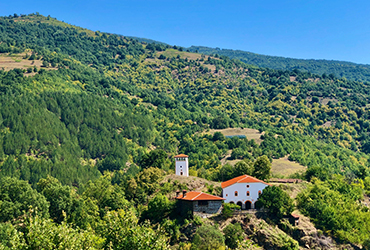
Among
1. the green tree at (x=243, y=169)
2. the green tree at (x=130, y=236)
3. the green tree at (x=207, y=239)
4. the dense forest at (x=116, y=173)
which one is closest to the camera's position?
the green tree at (x=130, y=236)

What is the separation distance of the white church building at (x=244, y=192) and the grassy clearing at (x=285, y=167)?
65.3 meters

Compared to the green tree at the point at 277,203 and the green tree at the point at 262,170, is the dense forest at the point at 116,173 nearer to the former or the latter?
the green tree at the point at 262,170

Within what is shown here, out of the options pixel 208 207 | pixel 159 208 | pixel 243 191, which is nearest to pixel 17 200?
pixel 159 208

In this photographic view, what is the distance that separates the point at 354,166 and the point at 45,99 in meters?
137

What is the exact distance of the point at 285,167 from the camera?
487 ft

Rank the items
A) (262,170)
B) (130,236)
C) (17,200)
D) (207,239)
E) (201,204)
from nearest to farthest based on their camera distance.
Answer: (130,236) → (207,239) → (201,204) → (17,200) → (262,170)

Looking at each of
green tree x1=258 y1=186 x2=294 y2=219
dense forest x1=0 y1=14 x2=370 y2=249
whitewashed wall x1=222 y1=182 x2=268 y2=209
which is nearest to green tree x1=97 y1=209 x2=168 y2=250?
dense forest x1=0 y1=14 x2=370 y2=249

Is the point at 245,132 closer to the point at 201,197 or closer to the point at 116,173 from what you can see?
the point at 116,173

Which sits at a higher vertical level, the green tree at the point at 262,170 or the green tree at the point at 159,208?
the green tree at the point at 262,170

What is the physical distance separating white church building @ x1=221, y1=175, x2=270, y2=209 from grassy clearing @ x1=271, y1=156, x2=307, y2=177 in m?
65.3

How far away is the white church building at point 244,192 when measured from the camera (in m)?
75.4

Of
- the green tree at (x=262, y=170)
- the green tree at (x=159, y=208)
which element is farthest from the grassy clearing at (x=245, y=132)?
the green tree at (x=159, y=208)

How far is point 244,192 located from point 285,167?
77.4 meters

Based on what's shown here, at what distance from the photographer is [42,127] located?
525ft
